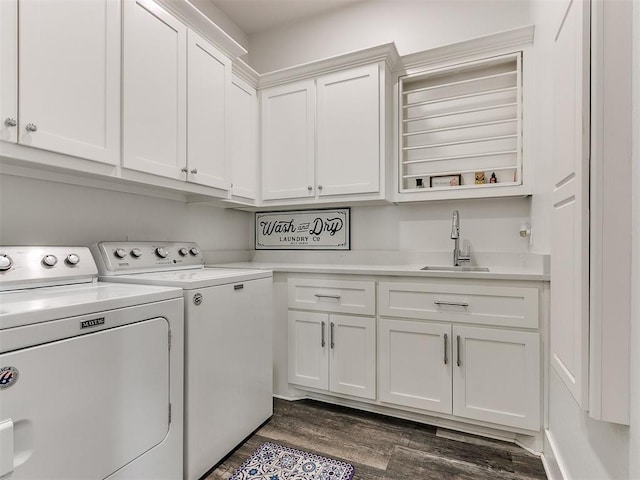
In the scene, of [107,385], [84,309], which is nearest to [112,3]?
[84,309]

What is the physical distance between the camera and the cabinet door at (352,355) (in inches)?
78.5

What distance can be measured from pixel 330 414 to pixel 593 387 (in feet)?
4.89

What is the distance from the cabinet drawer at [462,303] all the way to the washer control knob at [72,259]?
1531mm

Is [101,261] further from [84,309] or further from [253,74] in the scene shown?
[253,74]

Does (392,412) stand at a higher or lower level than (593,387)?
lower

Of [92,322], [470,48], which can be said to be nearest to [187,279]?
[92,322]

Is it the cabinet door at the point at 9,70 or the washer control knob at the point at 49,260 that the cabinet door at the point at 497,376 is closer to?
the washer control knob at the point at 49,260

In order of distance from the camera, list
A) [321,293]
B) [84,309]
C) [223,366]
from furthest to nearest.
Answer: [321,293] → [223,366] → [84,309]

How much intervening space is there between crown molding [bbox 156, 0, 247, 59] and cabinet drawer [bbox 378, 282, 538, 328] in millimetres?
1772

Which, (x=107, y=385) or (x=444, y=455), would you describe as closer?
(x=107, y=385)

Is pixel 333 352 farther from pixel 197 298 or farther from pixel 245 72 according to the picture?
pixel 245 72

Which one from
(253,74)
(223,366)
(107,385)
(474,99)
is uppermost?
(253,74)

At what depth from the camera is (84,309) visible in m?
1.03

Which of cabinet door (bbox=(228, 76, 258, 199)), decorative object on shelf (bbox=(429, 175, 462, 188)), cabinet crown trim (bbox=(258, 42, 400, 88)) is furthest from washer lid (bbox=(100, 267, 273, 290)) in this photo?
cabinet crown trim (bbox=(258, 42, 400, 88))
